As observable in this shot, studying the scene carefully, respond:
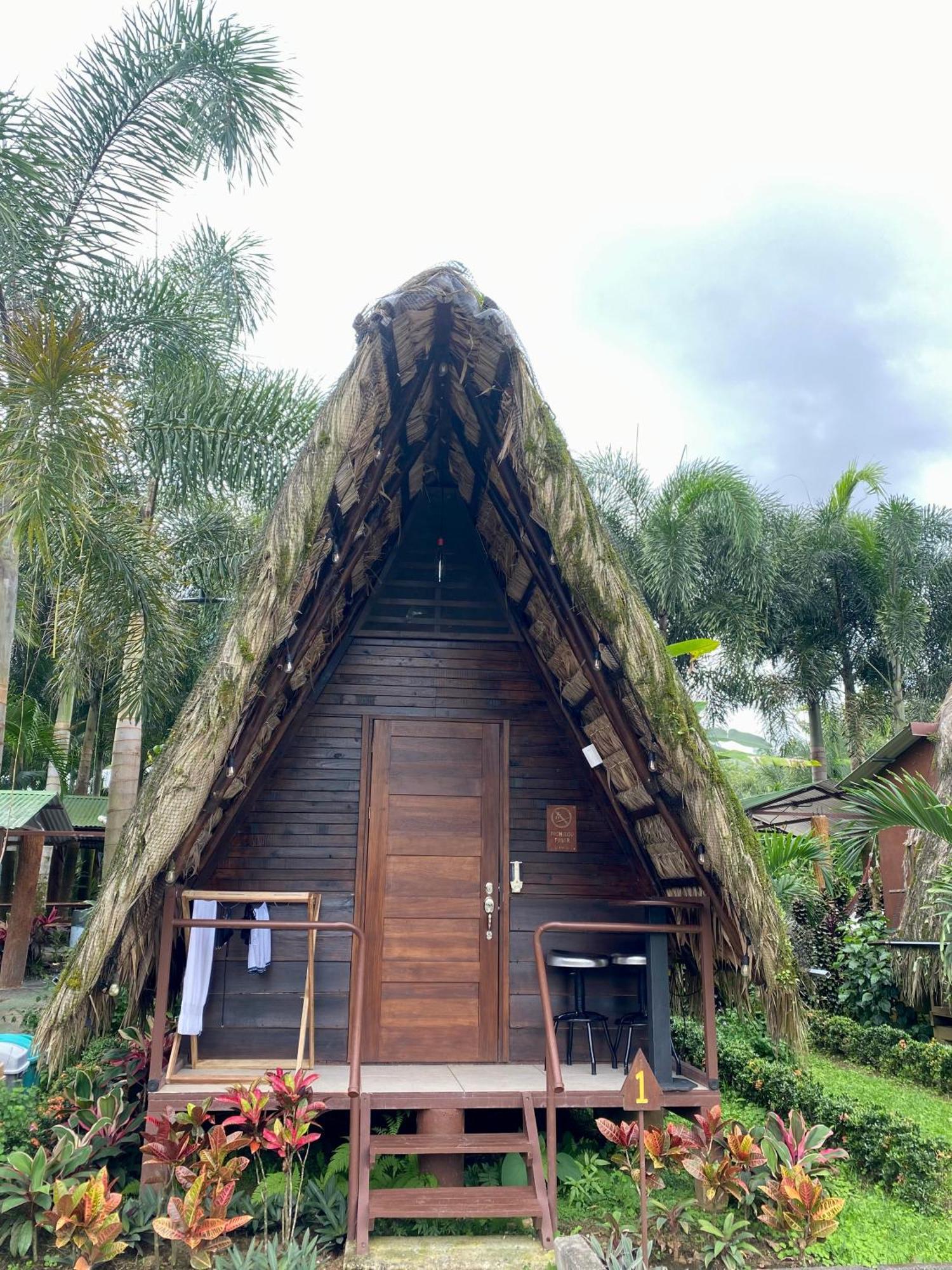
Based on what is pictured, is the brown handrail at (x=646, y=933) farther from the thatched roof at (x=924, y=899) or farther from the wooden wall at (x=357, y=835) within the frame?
the thatched roof at (x=924, y=899)

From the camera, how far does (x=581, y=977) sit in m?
5.56

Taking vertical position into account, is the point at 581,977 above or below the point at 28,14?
below

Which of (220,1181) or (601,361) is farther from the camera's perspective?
(601,361)

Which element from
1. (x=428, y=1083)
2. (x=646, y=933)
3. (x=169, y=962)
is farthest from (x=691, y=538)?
(x=169, y=962)

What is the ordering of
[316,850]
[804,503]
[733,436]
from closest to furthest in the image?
1. [316,850]
2. [804,503]
3. [733,436]

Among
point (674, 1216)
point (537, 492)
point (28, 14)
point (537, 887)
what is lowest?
point (674, 1216)

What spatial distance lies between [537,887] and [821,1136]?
211cm

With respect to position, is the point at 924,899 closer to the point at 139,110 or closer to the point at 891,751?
the point at 891,751

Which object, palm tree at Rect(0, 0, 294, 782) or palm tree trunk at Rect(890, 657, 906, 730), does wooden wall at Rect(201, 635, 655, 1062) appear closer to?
palm tree at Rect(0, 0, 294, 782)

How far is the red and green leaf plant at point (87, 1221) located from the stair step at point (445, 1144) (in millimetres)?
1087

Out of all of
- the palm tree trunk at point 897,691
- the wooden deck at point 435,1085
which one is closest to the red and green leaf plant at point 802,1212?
the wooden deck at point 435,1085

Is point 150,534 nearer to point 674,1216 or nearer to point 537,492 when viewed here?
point 537,492

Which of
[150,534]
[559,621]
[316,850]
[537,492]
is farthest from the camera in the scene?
[150,534]

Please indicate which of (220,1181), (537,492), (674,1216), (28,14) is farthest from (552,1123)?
(28,14)
